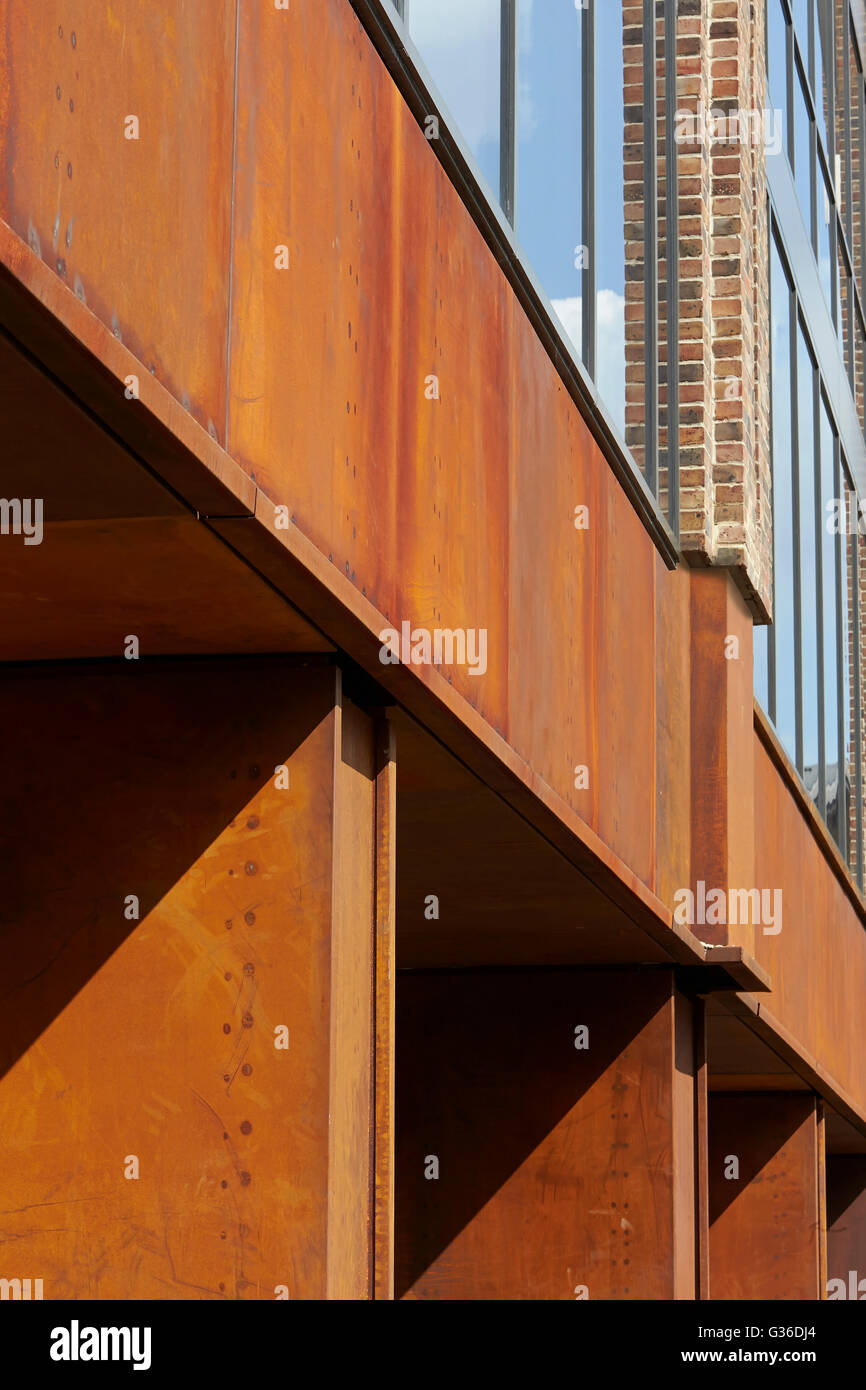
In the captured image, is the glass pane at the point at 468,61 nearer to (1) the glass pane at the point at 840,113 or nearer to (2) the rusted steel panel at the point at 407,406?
(2) the rusted steel panel at the point at 407,406

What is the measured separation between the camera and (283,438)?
188 inches

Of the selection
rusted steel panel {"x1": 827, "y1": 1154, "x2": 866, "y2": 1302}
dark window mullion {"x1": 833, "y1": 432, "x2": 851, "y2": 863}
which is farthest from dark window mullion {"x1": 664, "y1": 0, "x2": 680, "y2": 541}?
rusted steel panel {"x1": 827, "y1": 1154, "x2": 866, "y2": 1302}

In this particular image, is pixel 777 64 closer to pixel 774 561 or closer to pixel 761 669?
pixel 774 561

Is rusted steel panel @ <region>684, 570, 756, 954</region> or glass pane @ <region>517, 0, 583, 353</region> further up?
glass pane @ <region>517, 0, 583, 353</region>

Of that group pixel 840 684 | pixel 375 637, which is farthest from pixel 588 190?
pixel 840 684

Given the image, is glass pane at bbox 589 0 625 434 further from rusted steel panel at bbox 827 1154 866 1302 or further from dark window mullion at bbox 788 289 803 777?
rusted steel panel at bbox 827 1154 866 1302

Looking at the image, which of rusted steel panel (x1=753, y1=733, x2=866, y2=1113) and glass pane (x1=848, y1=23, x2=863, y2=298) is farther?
glass pane (x1=848, y1=23, x2=863, y2=298)

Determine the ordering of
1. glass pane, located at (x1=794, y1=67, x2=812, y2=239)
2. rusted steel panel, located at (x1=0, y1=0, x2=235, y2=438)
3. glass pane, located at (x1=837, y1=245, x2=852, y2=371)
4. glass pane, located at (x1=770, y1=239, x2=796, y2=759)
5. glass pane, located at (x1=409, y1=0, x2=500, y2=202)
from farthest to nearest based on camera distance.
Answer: glass pane, located at (x1=837, y1=245, x2=852, y2=371)
glass pane, located at (x1=794, y1=67, x2=812, y2=239)
glass pane, located at (x1=770, y1=239, x2=796, y2=759)
glass pane, located at (x1=409, y1=0, x2=500, y2=202)
rusted steel panel, located at (x1=0, y1=0, x2=235, y2=438)

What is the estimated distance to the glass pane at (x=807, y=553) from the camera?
1530 centimetres

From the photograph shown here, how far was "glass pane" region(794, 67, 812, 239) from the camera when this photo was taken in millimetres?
15758

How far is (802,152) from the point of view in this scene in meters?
16.2

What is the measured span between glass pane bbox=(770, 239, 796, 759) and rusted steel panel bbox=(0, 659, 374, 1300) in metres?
8.35
